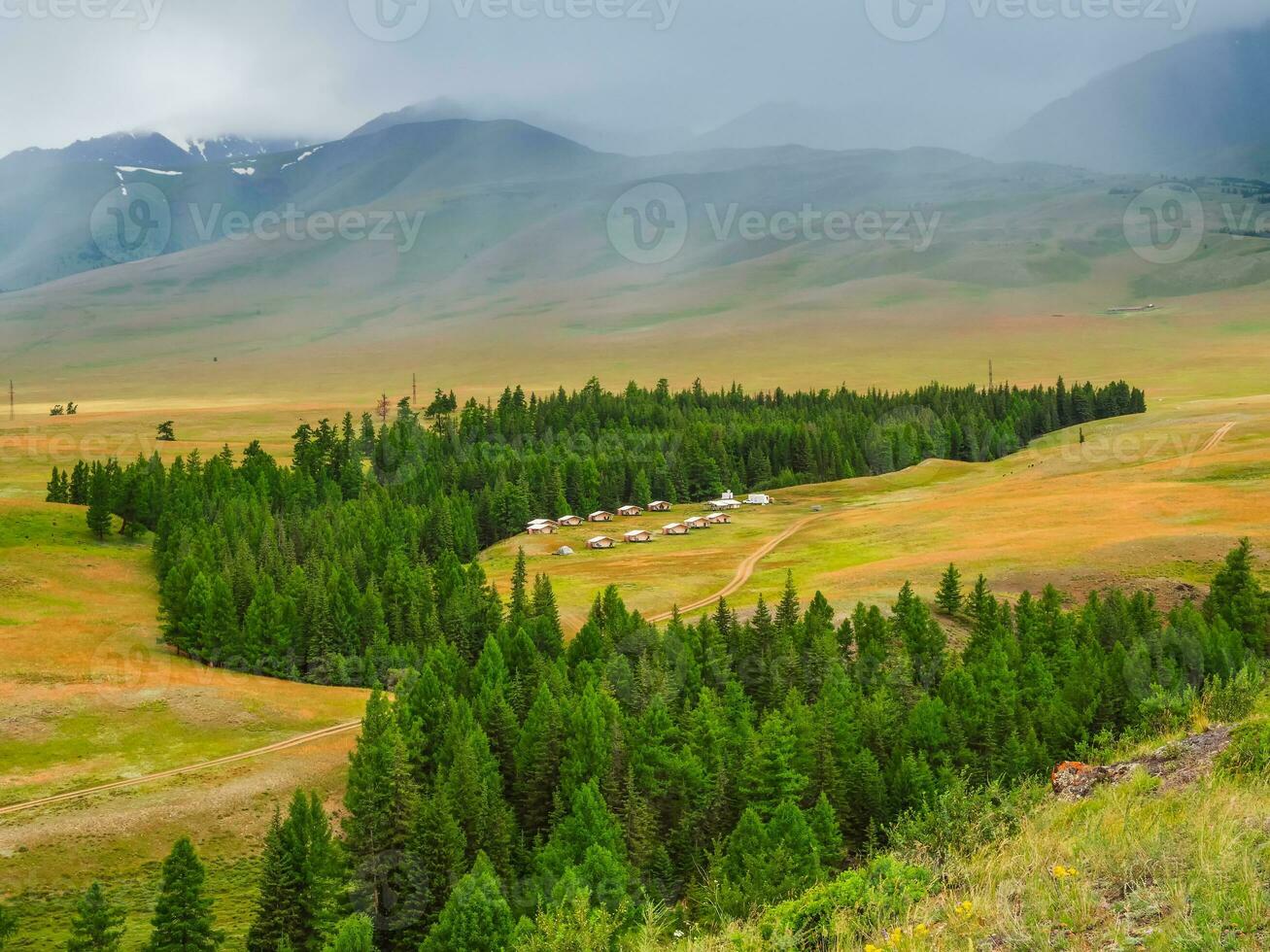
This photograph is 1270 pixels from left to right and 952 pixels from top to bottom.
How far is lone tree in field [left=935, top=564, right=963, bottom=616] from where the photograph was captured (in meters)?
86.1

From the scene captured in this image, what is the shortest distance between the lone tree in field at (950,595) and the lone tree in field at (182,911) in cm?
6073

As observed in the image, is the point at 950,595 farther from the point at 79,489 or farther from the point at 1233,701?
the point at 79,489

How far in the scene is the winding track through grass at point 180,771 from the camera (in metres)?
60.8

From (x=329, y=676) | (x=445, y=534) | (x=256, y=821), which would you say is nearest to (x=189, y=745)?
(x=256, y=821)

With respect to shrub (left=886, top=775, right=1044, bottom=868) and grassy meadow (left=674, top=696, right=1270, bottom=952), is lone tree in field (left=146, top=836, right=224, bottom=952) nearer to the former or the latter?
shrub (left=886, top=775, right=1044, bottom=868)

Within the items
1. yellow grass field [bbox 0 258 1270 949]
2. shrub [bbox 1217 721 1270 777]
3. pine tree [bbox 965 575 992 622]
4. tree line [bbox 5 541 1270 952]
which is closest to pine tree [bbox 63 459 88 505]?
yellow grass field [bbox 0 258 1270 949]

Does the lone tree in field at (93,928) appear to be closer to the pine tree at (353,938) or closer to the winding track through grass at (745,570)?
Answer: the pine tree at (353,938)

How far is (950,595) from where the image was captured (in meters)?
86.2

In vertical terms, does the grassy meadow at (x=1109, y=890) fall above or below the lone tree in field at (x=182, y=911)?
above

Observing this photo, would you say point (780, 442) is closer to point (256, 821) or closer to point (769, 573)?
point (769, 573)

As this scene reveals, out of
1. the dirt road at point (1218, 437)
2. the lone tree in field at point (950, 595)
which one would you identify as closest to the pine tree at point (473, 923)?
the lone tree in field at point (950, 595)

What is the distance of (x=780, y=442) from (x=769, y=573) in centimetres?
8375

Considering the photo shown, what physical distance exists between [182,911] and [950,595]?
6220 centimetres

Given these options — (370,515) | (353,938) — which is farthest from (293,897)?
(370,515)
